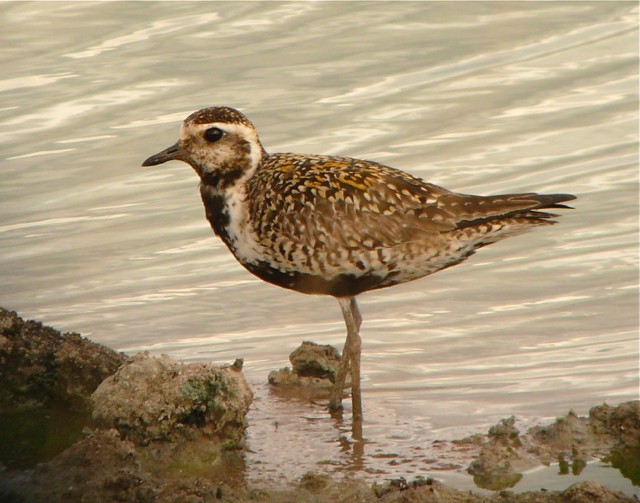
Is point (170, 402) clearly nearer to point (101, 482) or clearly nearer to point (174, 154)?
point (101, 482)

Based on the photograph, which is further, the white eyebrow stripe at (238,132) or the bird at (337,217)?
the white eyebrow stripe at (238,132)

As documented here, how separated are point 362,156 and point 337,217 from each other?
5.27 meters

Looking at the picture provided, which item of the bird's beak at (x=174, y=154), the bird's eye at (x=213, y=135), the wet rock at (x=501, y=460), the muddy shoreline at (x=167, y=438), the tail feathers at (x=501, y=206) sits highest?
the bird's eye at (x=213, y=135)

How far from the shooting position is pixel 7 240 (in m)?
13.6

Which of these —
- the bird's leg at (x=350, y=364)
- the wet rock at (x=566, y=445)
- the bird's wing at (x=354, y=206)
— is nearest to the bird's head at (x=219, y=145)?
the bird's wing at (x=354, y=206)

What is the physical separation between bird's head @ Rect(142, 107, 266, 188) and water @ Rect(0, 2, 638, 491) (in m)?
1.62

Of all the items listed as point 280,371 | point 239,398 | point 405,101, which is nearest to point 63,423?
point 239,398

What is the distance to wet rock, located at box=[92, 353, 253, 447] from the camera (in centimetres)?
851

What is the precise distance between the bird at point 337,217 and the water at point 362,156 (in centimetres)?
93

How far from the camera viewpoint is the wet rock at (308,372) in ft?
33.8

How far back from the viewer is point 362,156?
15.0 m

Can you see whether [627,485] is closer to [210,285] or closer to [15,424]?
[15,424]


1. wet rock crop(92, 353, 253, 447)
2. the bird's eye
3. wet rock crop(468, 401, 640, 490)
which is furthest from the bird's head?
wet rock crop(468, 401, 640, 490)

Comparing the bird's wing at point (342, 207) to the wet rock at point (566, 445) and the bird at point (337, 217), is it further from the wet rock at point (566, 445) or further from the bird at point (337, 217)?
the wet rock at point (566, 445)
